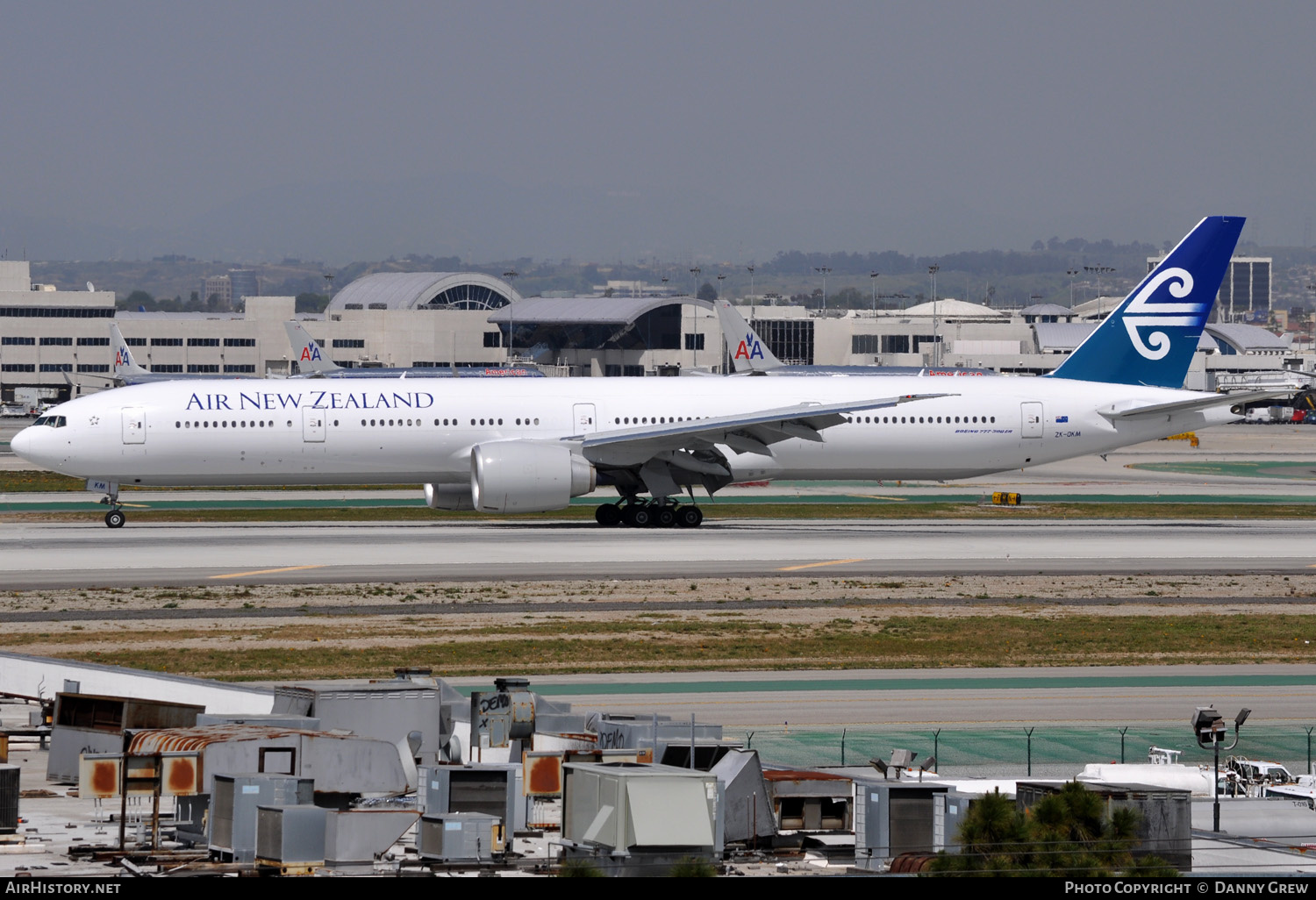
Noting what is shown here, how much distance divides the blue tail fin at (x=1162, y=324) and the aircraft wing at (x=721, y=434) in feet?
26.8

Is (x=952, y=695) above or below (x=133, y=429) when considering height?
below

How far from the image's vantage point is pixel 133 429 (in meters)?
49.8

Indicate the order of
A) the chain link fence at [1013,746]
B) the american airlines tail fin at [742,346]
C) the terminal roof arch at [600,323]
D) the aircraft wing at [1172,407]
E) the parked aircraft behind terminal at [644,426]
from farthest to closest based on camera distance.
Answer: the terminal roof arch at [600,323]
the american airlines tail fin at [742,346]
the aircraft wing at [1172,407]
the parked aircraft behind terminal at [644,426]
the chain link fence at [1013,746]

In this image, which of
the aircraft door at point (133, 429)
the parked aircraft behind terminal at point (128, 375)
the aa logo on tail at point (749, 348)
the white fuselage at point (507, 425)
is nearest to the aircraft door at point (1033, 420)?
the white fuselage at point (507, 425)

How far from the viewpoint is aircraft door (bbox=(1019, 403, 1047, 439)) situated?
54438 mm

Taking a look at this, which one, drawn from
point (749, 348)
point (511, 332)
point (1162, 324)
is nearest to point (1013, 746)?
point (1162, 324)

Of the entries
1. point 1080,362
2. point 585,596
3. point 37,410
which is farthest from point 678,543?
point 37,410

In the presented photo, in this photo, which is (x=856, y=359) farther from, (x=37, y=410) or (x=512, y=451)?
(x=512, y=451)

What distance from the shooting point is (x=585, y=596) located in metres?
37.7

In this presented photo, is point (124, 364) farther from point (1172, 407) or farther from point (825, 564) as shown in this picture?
point (825, 564)

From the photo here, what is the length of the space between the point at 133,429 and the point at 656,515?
53.8 ft

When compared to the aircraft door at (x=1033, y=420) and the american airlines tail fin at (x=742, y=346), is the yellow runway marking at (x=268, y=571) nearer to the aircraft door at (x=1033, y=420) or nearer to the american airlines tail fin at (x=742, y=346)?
the aircraft door at (x=1033, y=420)

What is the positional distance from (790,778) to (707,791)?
2318 millimetres

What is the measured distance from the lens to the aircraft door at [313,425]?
50.5 meters
